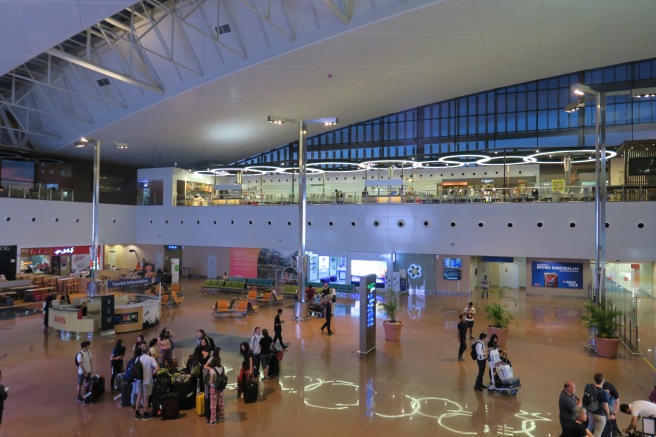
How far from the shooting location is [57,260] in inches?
1056

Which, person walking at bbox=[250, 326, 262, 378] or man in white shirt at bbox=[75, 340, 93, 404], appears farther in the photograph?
person walking at bbox=[250, 326, 262, 378]

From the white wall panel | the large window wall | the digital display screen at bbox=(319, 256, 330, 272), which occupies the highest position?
the large window wall

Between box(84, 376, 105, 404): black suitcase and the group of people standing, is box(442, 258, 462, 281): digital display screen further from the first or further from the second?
box(84, 376, 105, 404): black suitcase

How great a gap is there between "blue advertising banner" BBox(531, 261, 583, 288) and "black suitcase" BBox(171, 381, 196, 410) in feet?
66.7

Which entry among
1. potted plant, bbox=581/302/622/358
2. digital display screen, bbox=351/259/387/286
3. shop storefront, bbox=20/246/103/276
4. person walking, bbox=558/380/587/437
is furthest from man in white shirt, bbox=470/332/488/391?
shop storefront, bbox=20/246/103/276

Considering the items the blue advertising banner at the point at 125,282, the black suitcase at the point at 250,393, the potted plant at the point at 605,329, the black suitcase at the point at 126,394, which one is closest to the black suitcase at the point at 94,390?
the black suitcase at the point at 126,394

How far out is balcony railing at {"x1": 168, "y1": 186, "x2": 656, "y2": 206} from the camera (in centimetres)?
1833

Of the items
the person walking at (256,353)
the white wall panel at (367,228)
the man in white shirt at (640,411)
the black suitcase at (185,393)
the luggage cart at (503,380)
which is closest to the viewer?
the man in white shirt at (640,411)

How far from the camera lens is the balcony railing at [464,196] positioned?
60.1ft

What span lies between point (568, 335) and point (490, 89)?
22.4 m

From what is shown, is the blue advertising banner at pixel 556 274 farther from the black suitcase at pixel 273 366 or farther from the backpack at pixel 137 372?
the backpack at pixel 137 372

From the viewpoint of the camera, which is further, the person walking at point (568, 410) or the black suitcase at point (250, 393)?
the black suitcase at point (250, 393)

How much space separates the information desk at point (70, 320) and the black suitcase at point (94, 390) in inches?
237

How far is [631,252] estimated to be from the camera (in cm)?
1803
